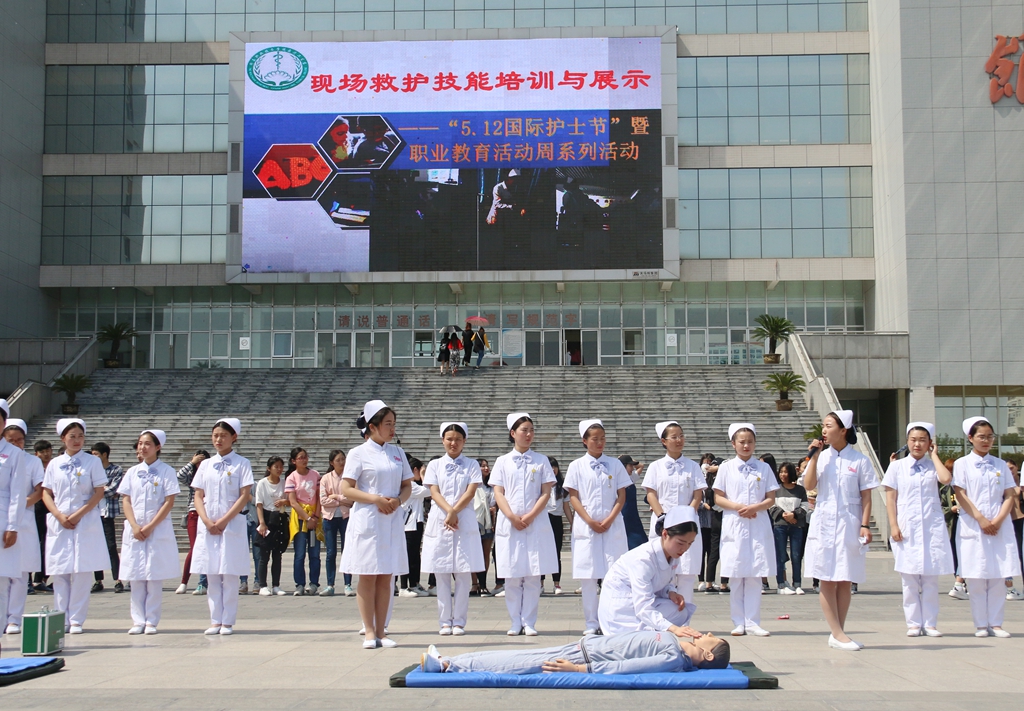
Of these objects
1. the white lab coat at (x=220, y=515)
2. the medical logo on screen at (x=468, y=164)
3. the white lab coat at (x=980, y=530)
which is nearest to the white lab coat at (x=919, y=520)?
Result: the white lab coat at (x=980, y=530)

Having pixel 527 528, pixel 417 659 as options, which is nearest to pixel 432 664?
pixel 417 659

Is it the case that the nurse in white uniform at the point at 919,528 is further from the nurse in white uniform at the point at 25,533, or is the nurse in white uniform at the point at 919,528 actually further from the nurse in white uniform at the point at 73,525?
the nurse in white uniform at the point at 25,533

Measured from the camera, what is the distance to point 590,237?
34906 millimetres

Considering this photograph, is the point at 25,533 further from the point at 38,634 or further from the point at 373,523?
the point at 373,523

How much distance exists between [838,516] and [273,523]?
292 inches

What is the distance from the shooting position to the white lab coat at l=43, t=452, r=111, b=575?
10.1 m

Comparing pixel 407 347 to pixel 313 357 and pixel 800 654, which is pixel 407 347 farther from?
pixel 800 654

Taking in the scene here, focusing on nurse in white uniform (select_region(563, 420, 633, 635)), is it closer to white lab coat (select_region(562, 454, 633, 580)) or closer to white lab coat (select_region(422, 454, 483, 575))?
white lab coat (select_region(562, 454, 633, 580))

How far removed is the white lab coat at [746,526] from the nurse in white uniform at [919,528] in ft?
3.46

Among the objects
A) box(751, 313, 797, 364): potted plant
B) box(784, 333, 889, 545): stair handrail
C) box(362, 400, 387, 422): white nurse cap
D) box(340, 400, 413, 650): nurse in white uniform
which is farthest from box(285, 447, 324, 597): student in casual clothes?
box(751, 313, 797, 364): potted plant

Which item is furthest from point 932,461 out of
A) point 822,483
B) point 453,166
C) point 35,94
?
point 35,94

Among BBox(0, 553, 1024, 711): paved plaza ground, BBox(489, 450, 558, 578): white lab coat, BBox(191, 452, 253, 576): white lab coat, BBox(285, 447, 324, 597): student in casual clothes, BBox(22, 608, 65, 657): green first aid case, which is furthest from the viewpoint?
BBox(285, 447, 324, 597): student in casual clothes

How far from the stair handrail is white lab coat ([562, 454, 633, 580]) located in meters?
11.6

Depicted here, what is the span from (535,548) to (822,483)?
2.50m
